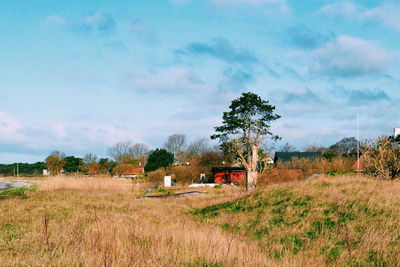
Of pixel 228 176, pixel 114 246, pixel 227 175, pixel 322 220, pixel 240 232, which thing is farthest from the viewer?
pixel 227 175

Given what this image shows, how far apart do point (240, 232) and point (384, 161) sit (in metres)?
10.5

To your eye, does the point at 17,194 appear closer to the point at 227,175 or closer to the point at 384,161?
the point at 384,161

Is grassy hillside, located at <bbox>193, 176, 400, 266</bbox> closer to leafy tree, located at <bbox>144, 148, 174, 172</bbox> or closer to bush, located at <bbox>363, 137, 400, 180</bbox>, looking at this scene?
bush, located at <bbox>363, 137, 400, 180</bbox>

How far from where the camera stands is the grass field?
6926 mm

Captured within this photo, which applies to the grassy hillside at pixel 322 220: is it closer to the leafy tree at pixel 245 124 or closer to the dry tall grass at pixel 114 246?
the dry tall grass at pixel 114 246

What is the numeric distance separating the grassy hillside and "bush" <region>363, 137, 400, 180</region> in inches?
112

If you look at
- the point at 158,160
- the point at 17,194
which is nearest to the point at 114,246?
the point at 17,194

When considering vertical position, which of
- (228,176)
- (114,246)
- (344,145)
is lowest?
(228,176)

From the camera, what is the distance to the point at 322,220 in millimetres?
11797

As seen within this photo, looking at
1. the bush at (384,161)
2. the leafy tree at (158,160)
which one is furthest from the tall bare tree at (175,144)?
the bush at (384,161)

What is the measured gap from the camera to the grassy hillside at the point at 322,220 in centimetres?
870

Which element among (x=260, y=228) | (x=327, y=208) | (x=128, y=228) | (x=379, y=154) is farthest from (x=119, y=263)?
(x=379, y=154)

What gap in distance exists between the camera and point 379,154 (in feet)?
62.5

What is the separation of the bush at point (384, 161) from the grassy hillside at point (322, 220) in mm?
2851
